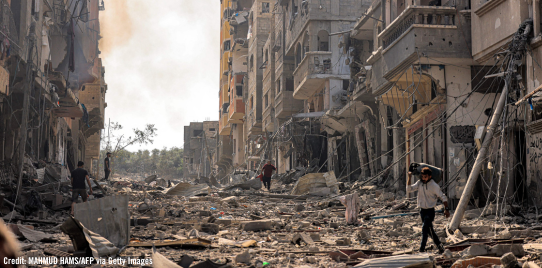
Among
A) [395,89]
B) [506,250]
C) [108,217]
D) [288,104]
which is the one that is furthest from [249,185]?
[506,250]

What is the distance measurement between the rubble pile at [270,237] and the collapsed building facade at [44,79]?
322 centimetres

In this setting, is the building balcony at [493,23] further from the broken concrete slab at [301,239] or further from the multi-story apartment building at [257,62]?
the multi-story apartment building at [257,62]

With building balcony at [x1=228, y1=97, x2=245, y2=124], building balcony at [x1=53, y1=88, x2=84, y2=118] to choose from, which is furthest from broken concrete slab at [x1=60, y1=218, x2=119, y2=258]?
building balcony at [x1=228, y1=97, x2=245, y2=124]

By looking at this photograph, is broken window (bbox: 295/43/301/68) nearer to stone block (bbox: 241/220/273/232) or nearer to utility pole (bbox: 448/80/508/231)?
stone block (bbox: 241/220/273/232)

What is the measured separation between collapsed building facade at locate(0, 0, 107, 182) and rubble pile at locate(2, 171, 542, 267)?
127 inches

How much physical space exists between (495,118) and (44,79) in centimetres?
1450

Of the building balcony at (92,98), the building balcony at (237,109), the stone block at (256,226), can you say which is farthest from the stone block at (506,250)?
the building balcony at (237,109)

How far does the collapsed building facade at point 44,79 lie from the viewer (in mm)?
15531

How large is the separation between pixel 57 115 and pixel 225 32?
3542 centimetres

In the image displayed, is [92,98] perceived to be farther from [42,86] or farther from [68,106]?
[42,86]

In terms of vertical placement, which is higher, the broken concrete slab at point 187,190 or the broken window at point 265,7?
the broken window at point 265,7

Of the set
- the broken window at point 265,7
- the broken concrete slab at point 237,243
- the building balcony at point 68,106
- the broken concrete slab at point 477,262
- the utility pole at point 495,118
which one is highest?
the broken window at point 265,7

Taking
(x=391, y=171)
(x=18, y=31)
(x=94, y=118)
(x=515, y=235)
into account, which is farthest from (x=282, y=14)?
(x=515, y=235)

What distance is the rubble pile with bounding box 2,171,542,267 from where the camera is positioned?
660cm
